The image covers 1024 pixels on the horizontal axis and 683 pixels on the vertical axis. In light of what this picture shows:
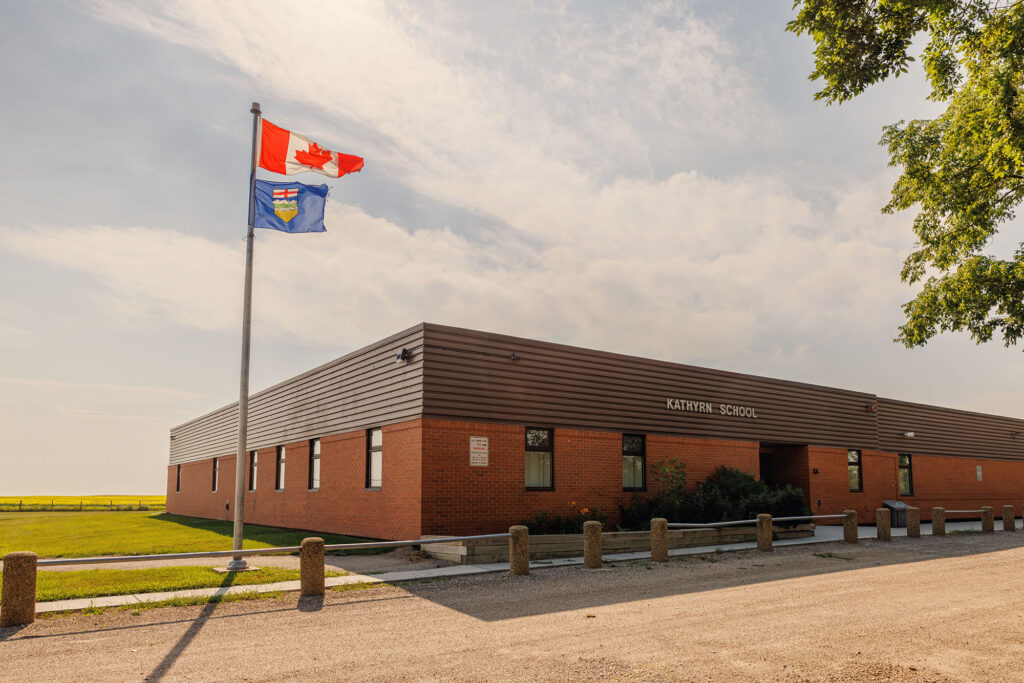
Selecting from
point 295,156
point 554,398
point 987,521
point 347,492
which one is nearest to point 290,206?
point 295,156

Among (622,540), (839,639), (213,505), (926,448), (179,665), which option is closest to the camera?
(179,665)

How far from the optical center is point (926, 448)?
108 feet

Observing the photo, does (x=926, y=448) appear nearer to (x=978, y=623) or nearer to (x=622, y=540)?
(x=622, y=540)

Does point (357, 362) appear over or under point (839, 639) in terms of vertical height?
over

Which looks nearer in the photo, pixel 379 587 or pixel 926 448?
pixel 379 587

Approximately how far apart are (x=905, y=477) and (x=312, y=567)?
29413 millimetres

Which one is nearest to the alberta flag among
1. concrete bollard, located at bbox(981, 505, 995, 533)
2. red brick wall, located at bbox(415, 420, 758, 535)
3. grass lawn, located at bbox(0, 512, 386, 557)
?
red brick wall, located at bbox(415, 420, 758, 535)

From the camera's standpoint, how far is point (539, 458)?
19281 millimetres

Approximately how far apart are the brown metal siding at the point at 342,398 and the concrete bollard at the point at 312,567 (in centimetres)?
619

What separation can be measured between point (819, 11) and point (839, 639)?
8.92m

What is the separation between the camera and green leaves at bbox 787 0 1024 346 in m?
11.1

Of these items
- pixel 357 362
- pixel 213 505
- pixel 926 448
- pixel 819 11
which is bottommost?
pixel 213 505

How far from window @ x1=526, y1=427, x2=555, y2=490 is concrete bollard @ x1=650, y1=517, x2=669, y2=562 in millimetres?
4154

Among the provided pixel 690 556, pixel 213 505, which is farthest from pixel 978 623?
pixel 213 505
